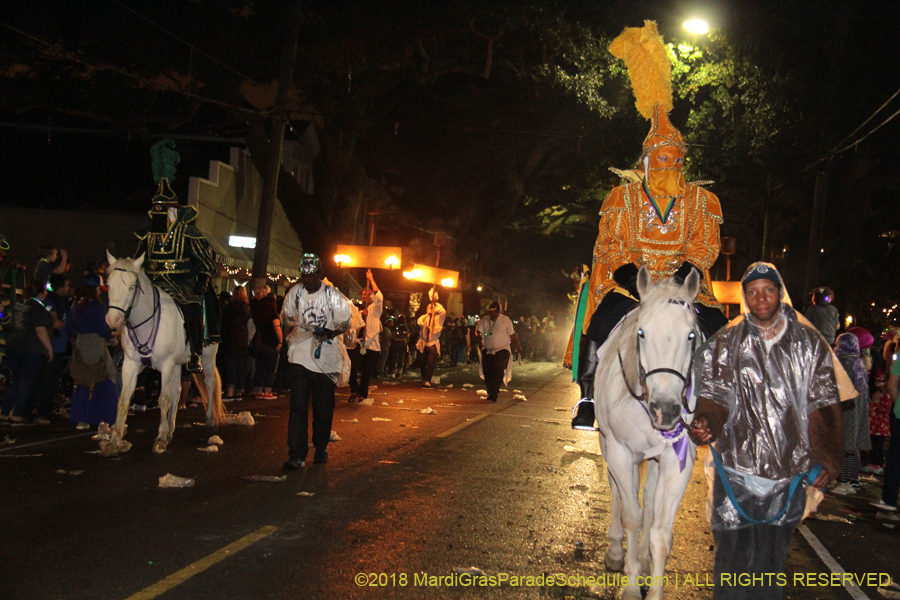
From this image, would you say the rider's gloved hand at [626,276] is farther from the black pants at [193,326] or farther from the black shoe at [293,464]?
the black pants at [193,326]

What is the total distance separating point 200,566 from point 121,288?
466 cm

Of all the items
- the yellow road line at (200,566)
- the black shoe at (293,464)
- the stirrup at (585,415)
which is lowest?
the yellow road line at (200,566)

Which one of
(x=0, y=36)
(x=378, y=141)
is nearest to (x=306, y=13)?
(x=0, y=36)

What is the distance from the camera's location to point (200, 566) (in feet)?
16.3

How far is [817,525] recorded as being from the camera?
776 centimetres

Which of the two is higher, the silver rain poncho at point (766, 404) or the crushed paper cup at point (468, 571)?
the silver rain poncho at point (766, 404)

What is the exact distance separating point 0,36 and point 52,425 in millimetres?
15002

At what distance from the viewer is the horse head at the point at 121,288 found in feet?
28.0

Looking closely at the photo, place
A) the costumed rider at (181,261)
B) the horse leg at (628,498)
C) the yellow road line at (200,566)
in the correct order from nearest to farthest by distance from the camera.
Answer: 1. the yellow road line at (200,566)
2. the horse leg at (628,498)
3. the costumed rider at (181,261)

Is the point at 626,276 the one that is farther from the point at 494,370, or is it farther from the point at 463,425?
the point at 494,370

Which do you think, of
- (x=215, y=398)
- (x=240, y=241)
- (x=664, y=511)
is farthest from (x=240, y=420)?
(x=240, y=241)

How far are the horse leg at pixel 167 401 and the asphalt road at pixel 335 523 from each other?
208mm

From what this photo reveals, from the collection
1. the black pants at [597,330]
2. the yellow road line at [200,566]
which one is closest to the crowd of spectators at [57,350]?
the yellow road line at [200,566]

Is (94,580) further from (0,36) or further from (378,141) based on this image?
(378,141)
